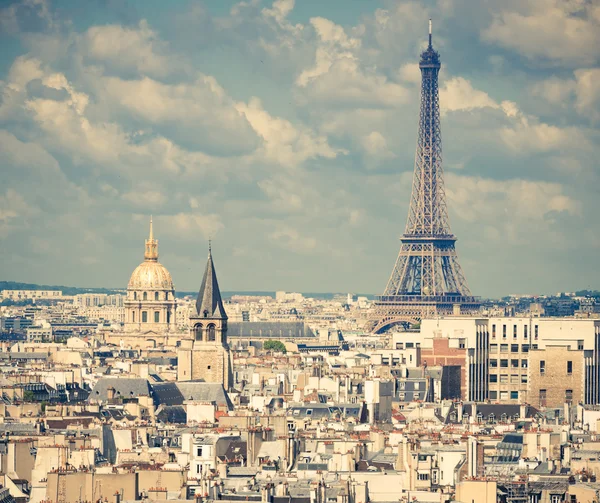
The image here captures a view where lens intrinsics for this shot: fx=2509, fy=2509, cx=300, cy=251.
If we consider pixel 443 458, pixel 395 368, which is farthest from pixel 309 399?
pixel 443 458

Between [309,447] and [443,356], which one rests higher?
[443,356]

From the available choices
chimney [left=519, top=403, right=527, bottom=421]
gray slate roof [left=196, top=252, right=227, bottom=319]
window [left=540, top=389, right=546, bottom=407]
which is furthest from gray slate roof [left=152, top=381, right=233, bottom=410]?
gray slate roof [left=196, top=252, right=227, bottom=319]

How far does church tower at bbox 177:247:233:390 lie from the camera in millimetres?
131125

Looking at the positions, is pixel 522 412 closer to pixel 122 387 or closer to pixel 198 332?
pixel 122 387

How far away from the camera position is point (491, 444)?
232 ft

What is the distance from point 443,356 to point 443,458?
208 ft

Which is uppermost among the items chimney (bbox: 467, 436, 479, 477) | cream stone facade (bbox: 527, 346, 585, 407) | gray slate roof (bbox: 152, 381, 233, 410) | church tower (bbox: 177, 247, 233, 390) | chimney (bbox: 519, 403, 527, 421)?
church tower (bbox: 177, 247, 233, 390)

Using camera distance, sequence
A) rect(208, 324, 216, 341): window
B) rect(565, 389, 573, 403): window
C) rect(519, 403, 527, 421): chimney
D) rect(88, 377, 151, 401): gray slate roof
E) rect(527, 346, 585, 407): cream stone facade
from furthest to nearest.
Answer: rect(208, 324, 216, 341): window < rect(527, 346, 585, 407): cream stone facade < rect(565, 389, 573, 403): window < rect(88, 377, 151, 401): gray slate roof < rect(519, 403, 527, 421): chimney

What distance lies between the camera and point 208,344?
13312cm

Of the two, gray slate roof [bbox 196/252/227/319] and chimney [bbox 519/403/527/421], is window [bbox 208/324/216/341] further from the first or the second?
chimney [bbox 519/403/527/421]

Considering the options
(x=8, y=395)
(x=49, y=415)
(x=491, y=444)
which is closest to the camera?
(x=491, y=444)

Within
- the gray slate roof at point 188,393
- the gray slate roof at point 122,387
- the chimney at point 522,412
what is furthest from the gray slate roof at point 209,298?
the chimney at point 522,412

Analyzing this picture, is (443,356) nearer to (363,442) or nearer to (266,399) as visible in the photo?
(266,399)

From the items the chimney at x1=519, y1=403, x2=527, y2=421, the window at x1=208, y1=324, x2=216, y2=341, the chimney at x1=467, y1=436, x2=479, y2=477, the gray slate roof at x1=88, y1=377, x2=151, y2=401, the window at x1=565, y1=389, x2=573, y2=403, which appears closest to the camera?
the chimney at x1=467, y1=436, x2=479, y2=477
